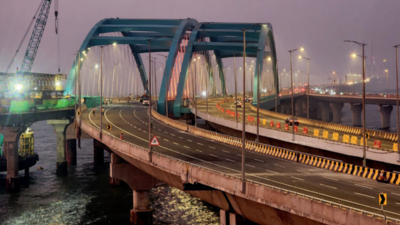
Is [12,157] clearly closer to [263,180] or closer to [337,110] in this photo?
[263,180]

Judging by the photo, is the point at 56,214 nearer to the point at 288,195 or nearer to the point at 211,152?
the point at 211,152

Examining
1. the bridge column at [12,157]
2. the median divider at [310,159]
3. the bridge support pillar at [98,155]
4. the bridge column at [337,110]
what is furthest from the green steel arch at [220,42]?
the bridge column at [337,110]

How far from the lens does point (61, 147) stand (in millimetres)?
83062

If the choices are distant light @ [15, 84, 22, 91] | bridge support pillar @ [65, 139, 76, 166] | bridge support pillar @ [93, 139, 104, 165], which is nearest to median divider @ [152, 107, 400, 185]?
bridge support pillar @ [93, 139, 104, 165]

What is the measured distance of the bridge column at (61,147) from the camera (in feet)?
264

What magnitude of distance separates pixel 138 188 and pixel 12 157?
27.3 meters

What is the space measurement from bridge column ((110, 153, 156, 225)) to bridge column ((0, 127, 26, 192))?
907 inches

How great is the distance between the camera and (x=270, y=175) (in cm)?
3334

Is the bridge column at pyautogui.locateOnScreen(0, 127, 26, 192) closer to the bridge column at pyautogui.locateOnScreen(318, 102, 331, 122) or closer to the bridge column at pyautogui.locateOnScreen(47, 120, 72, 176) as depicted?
the bridge column at pyautogui.locateOnScreen(47, 120, 72, 176)

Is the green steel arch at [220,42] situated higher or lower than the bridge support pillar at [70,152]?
higher

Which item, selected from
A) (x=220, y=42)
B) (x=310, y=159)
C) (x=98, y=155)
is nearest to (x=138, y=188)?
(x=310, y=159)

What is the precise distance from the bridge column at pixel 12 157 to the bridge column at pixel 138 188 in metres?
23.0

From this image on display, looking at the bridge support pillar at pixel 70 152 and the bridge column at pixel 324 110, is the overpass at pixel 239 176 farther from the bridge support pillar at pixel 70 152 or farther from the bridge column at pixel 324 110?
the bridge column at pixel 324 110

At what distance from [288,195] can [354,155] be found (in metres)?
20.7
